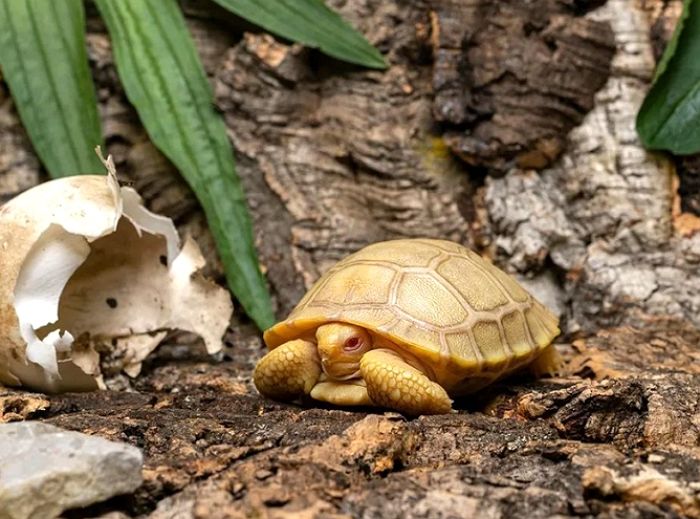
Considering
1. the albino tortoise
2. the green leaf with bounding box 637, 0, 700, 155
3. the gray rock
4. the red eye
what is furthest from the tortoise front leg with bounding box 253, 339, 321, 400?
the green leaf with bounding box 637, 0, 700, 155

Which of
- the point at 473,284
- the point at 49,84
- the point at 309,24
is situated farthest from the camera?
the point at 309,24

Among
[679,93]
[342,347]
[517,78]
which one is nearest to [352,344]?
[342,347]

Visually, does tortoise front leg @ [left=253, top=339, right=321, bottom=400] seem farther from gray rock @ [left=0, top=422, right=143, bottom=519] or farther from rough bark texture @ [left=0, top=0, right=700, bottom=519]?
gray rock @ [left=0, top=422, right=143, bottom=519]

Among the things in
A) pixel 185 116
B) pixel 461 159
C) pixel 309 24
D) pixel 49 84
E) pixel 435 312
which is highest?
pixel 309 24

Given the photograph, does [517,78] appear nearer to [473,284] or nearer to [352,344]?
[473,284]

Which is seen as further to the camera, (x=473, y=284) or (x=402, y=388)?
(x=473, y=284)

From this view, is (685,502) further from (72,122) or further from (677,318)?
(72,122)

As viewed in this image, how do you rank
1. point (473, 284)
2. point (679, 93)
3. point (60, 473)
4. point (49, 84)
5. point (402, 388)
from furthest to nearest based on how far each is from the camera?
1. point (49, 84)
2. point (679, 93)
3. point (473, 284)
4. point (402, 388)
5. point (60, 473)

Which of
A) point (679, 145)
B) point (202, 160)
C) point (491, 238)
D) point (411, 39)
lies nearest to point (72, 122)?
point (202, 160)
